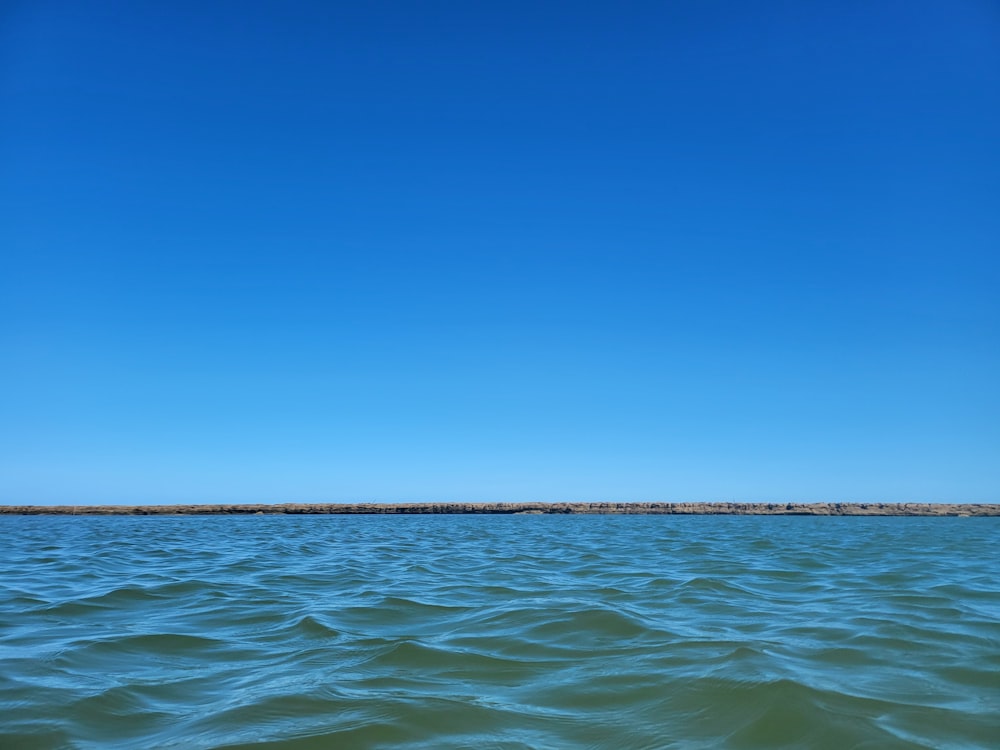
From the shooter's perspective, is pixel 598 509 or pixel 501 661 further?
pixel 598 509

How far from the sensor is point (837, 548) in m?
19.5

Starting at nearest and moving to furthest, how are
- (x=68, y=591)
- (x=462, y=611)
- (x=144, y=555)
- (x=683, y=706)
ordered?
(x=683, y=706) → (x=462, y=611) → (x=68, y=591) → (x=144, y=555)

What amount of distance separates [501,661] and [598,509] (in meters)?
67.1

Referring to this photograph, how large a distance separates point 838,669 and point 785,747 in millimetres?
1944

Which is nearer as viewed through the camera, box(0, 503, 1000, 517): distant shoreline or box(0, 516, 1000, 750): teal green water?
box(0, 516, 1000, 750): teal green water

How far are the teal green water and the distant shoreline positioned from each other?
54.4m

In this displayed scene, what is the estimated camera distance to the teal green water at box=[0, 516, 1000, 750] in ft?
13.9

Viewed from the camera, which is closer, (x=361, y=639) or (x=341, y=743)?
(x=341, y=743)

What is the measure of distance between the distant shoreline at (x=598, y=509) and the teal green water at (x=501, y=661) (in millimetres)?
54371

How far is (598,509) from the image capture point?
7119 cm

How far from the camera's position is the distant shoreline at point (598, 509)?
2478 inches

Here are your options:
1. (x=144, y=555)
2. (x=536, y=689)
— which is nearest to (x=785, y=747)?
(x=536, y=689)

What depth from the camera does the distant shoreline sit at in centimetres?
6294

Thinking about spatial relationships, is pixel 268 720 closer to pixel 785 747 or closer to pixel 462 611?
pixel 785 747
